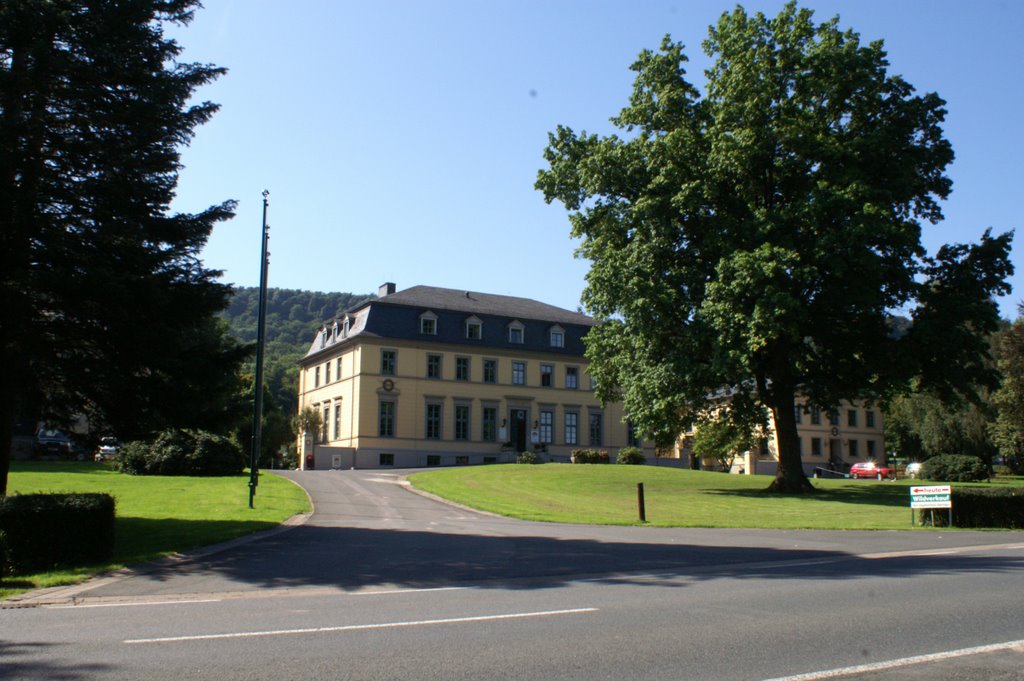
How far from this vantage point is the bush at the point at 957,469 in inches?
1889

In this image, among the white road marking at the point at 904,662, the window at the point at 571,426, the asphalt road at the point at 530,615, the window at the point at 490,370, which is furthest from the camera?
the window at the point at 571,426

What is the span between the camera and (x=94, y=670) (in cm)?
646

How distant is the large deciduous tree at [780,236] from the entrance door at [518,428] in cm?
3177

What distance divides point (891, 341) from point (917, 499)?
8761 millimetres

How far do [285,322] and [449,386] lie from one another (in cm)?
11774

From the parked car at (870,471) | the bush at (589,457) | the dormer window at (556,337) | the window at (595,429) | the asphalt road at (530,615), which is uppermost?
the dormer window at (556,337)

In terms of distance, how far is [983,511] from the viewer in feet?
78.4

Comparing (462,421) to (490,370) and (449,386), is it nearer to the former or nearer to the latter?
(449,386)

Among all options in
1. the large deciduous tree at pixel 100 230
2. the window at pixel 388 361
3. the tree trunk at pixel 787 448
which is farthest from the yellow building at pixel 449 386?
the large deciduous tree at pixel 100 230

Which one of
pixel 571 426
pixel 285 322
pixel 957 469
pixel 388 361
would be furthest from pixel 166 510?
pixel 285 322

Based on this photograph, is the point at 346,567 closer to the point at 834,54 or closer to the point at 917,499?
the point at 917,499

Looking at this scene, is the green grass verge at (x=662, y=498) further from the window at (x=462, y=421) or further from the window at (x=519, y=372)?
the window at (x=519, y=372)

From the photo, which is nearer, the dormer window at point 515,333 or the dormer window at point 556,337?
the dormer window at point 515,333

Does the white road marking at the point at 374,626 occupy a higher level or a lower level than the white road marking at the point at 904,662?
lower
